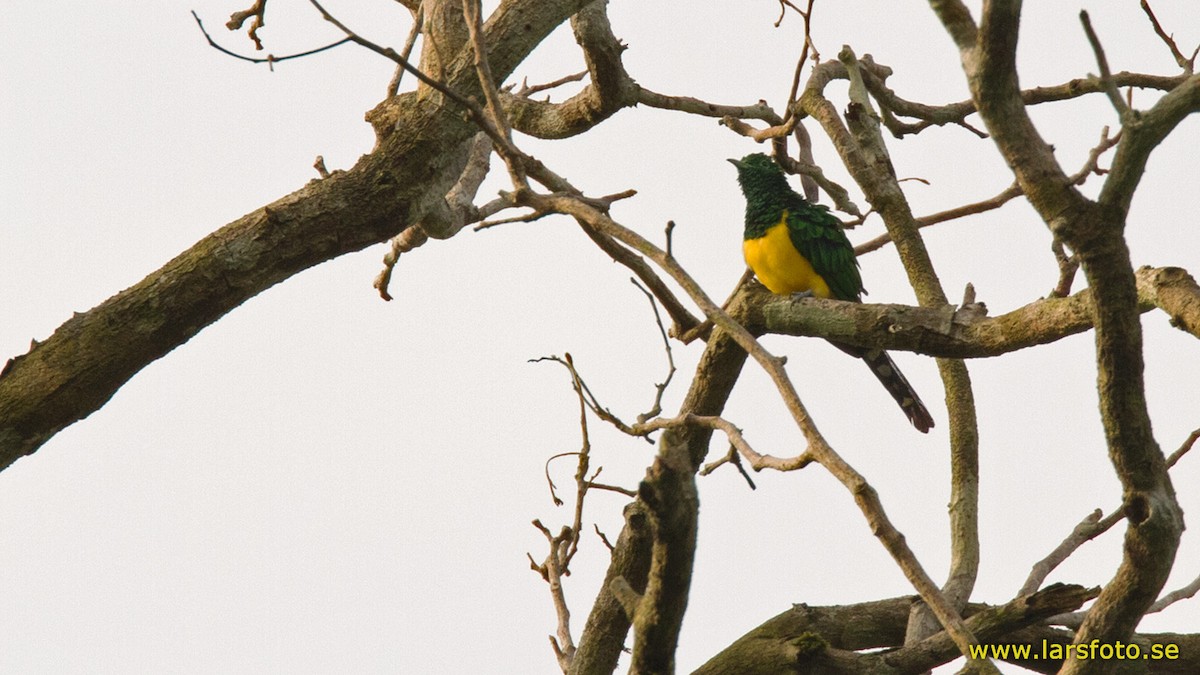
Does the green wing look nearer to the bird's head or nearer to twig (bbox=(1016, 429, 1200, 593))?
the bird's head

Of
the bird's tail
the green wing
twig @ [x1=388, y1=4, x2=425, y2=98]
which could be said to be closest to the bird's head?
the green wing

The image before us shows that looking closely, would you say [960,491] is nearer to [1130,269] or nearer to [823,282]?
[823,282]

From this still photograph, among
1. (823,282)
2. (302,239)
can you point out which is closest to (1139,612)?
(302,239)

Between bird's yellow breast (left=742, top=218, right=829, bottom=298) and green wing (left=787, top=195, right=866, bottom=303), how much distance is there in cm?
4

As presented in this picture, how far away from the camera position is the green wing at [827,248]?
689 centimetres

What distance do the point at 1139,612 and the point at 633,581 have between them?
1938mm

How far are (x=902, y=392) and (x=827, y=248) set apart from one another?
0.96 metres

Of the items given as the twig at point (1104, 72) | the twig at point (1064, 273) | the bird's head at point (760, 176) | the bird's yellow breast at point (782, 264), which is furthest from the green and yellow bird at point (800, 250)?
the twig at point (1104, 72)

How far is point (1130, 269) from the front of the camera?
2.73 metres

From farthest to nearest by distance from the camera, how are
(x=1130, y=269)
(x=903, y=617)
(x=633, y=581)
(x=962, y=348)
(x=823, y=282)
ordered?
(x=823, y=282)
(x=903, y=617)
(x=633, y=581)
(x=962, y=348)
(x=1130, y=269)

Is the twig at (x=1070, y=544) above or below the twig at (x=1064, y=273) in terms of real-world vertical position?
below

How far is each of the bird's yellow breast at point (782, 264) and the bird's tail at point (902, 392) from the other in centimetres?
55

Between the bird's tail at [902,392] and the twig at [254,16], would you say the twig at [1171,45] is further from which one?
the twig at [254,16]

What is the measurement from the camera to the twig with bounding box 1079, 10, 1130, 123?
2.22m
